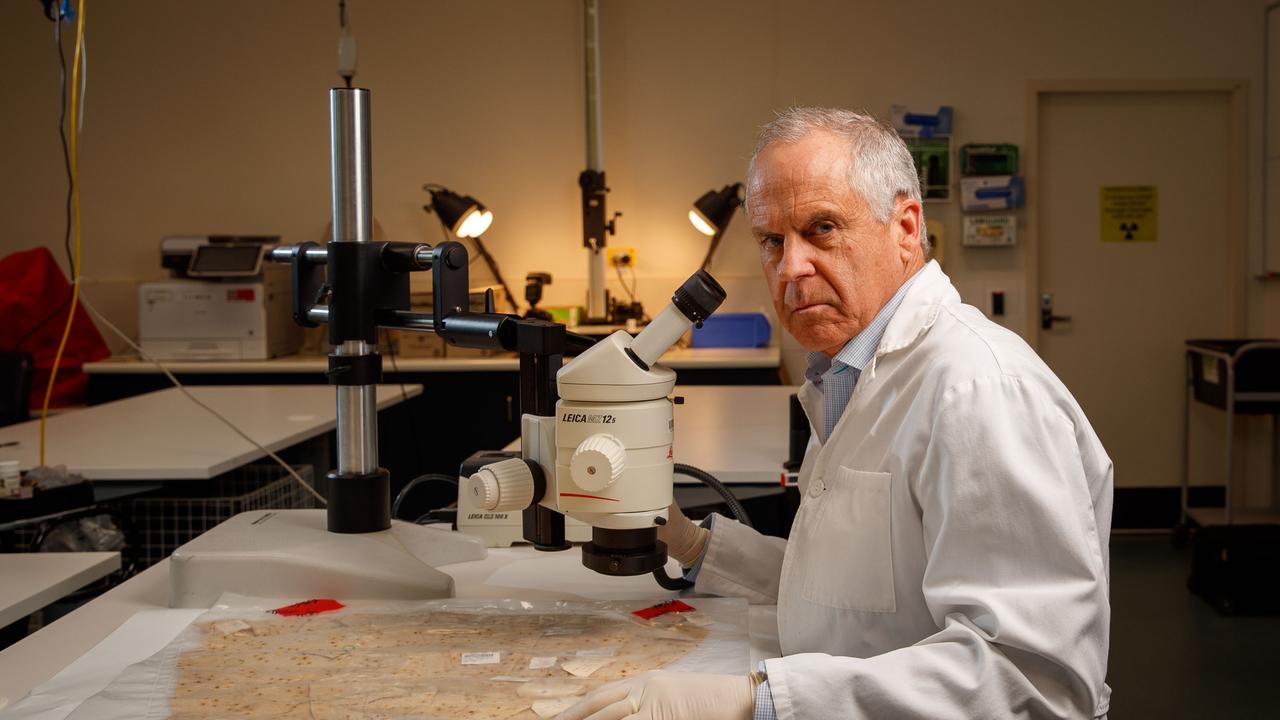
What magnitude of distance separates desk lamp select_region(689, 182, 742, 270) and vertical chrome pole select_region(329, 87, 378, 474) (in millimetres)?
3523

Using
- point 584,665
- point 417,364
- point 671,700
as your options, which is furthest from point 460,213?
point 671,700

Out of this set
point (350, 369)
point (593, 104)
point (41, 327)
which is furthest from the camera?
point (593, 104)

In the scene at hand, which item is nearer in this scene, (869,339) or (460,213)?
(869,339)

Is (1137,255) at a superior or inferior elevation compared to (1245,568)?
superior

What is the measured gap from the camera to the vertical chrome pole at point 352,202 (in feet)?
4.06

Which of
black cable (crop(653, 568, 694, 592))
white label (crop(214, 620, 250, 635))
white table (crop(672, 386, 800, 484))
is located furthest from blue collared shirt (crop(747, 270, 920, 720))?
white table (crop(672, 386, 800, 484))

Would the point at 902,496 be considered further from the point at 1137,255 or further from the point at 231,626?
the point at 1137,255

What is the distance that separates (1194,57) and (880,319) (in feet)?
15.3

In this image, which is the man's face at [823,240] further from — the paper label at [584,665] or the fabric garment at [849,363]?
the paper label at [584,665]

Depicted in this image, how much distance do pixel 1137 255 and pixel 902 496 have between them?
4597mm

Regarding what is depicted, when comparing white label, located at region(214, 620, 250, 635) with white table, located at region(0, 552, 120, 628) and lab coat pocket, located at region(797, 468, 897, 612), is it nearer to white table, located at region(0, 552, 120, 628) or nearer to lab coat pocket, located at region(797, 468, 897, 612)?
white table, located at region(0, 552, 120, 628)

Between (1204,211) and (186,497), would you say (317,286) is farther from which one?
(1204,211)

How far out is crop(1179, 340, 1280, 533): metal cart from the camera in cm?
434

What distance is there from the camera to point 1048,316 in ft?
16.6
